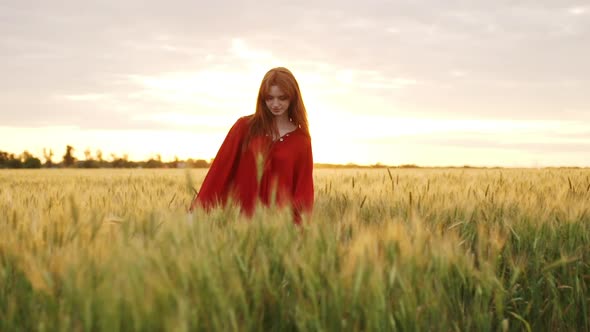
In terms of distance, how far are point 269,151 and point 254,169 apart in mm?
247

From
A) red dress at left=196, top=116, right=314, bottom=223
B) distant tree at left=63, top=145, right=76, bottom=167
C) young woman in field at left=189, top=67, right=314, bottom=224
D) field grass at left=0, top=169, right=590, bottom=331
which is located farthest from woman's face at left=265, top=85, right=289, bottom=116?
distant tree at left=63, top=145, right=76, bottom=167

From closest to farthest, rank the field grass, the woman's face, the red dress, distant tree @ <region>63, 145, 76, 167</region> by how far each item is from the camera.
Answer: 1. the field grass
2. the woman's face
3. the red dress
4. distant tree @ <region>63, 145, 76, 167</region>

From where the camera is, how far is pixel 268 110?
4.07m

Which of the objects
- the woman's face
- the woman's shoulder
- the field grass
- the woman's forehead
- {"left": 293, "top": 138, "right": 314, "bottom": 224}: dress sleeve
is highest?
the woman's forehead

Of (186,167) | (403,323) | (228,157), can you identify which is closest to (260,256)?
(403,323)

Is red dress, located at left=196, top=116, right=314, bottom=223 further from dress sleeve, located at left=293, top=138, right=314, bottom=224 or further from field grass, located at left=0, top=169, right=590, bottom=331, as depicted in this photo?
field grass, located at left=0, top=169, right=590, bottom=331

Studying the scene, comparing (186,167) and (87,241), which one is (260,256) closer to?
(87,241)

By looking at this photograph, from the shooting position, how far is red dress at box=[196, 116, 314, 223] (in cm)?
397

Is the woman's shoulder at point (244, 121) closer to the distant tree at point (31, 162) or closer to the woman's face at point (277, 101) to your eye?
the woman's face at point (277, 101)

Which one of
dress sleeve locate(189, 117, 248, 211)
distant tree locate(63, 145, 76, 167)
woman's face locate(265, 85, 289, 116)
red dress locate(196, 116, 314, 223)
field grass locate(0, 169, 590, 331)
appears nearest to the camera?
field grass locate(0, 169, 590, 331)

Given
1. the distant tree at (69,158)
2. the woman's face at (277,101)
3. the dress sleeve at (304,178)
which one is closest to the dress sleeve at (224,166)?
the woman's face at (277,101)

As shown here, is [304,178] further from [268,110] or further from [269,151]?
[268,110]

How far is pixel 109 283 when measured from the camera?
1261 mm

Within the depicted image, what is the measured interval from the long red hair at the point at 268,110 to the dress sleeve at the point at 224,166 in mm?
100
